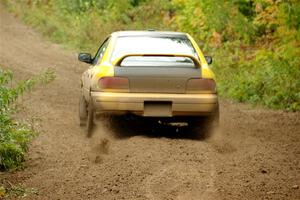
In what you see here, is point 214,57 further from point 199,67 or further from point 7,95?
point 7,95

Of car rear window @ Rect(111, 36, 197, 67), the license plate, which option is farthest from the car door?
the license plate

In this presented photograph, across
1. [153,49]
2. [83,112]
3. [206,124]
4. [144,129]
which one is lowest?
[144,129]

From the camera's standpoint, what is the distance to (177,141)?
414 inches

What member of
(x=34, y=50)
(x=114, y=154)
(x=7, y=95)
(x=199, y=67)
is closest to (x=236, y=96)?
(x=199, y=67)

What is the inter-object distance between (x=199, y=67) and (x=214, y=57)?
8.88 metres

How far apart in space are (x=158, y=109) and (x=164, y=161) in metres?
1.65

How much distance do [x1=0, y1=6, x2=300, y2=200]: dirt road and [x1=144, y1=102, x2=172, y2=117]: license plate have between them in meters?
0.35

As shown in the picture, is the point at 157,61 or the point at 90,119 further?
the point at 90,119

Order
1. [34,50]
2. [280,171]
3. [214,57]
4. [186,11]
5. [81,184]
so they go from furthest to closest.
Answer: [34,50], [186,11], [214,57], [280,171], [81,184]

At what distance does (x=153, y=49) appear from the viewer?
10.9 meters

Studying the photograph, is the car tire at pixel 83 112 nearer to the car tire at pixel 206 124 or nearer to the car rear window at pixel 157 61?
the car rear window at pixel 157 61

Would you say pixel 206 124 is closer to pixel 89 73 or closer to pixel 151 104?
pixel 151 104

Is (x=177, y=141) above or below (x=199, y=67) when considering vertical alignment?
below

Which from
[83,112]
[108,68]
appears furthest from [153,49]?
[83,112]
